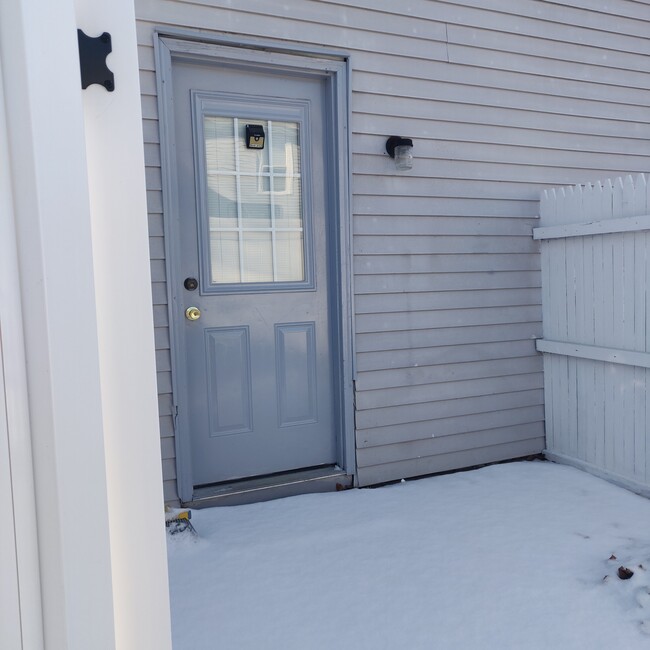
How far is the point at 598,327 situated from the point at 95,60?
3.17 metres

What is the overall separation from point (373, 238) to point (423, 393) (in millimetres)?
932

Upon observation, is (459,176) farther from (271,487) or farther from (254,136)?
(271,487)

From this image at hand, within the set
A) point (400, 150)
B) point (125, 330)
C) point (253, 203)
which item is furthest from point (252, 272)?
point (125, 330)

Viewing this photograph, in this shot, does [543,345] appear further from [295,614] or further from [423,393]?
[295,614]

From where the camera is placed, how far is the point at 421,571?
2332 mm

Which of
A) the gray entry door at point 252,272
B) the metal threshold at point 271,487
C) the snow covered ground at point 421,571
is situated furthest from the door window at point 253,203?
the snow covered ground at point 421,571

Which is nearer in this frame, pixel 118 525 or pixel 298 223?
pixel 118 525

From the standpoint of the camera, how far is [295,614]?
206cm

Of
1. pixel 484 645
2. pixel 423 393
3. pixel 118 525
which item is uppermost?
pixel 118 525

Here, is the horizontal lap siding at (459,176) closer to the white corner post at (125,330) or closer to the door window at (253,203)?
the door window at (253,203)

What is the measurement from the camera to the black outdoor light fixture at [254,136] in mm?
3016

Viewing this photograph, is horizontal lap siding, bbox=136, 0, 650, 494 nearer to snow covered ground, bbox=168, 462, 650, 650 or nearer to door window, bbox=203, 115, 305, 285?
door window, bbox=203, 115, 305, 285

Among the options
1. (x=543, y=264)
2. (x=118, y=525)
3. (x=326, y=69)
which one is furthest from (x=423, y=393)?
(x=118, y=525)

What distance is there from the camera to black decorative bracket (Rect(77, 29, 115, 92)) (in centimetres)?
81
